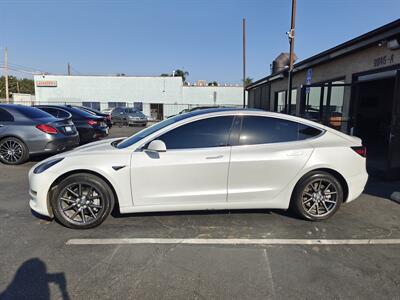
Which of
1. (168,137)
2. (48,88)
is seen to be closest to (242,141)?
(168,137)

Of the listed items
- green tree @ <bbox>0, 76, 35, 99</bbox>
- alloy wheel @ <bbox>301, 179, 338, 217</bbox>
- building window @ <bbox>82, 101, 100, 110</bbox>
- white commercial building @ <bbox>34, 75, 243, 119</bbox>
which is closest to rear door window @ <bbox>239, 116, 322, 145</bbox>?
alloy wheel @ <bbox>301, 179, 338, 217</bbox>

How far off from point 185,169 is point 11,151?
18.8 ft

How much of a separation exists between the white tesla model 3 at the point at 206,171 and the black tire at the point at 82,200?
0.01 metres

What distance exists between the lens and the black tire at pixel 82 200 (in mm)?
3465

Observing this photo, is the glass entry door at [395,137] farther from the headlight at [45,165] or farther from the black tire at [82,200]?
the headlight at [45,165]

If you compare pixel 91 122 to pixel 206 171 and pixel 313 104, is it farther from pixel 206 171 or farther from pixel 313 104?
pixel 313 104

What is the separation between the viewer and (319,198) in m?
3.83

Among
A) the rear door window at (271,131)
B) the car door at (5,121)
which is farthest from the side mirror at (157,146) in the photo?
the car door at (5,121)

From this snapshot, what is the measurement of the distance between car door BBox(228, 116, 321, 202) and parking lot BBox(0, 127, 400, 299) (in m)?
0.47

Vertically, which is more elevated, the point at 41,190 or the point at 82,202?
the point at 41,190

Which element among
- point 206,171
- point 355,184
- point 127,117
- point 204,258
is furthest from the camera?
point 127,117

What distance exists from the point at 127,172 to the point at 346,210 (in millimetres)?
3316

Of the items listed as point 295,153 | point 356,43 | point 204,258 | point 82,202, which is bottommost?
point 204,258

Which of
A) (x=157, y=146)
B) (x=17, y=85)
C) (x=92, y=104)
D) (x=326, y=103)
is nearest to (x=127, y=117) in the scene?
(x=92, y=104)
